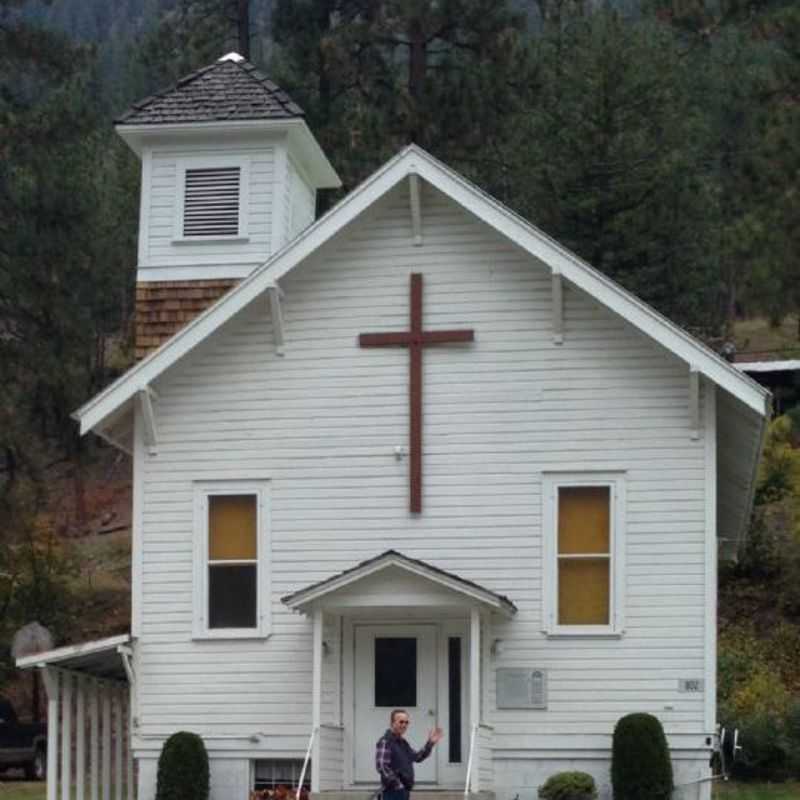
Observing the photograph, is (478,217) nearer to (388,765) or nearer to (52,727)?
(388,765)

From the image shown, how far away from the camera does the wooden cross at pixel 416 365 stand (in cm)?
2467

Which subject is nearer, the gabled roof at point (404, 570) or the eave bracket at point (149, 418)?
the gabled roof at point (404, 570)

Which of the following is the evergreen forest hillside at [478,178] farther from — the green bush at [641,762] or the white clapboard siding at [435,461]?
the green bush at [641,762]

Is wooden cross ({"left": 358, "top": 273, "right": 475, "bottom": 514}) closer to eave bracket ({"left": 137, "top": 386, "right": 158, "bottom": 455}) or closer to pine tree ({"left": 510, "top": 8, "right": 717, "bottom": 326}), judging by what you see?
eave bracket ({"left": 137, "top": 386, "right": 158, "bottom": 455})

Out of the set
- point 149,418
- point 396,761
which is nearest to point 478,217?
point 149,418

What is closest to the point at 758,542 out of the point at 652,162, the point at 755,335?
the point at 652,162

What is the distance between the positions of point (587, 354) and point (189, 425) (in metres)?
4.80

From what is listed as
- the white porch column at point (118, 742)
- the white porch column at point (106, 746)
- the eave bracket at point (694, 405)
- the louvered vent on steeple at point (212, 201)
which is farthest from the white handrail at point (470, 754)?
the louvered vent on steeple at point (212, 201)

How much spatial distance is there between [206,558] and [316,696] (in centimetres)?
239

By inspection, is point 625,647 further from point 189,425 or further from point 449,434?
point 189,425

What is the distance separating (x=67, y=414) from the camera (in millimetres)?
42938

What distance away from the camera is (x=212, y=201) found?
2816cm

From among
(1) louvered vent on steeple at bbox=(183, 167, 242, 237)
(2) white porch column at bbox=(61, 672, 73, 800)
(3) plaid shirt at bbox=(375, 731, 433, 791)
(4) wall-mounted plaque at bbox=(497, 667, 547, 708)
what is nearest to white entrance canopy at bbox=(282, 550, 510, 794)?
(4) wall-mounted plaque at bbox=(497, 667, 547, 708)

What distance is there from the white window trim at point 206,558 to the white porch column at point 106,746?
10.6ft
